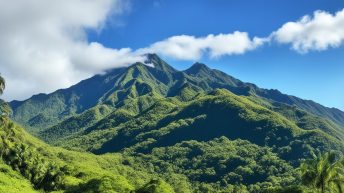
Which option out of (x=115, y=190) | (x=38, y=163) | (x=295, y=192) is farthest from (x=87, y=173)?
(x=295, y=192)

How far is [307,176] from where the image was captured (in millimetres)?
97125

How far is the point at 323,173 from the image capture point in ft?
310

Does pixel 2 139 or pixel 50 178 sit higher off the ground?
pixel 2 139

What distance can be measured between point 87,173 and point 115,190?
284ft

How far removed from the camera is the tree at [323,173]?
94125mm

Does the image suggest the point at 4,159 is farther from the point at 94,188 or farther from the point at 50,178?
the point at 94,188

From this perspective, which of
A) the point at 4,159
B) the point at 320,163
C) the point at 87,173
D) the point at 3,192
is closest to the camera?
the point at 3,192

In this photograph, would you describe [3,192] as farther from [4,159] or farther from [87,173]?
[87,173]

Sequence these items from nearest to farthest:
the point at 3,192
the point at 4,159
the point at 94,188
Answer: the point at 3,192
the point at 94,188
the point at 4,159

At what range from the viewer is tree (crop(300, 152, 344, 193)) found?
3706 inches

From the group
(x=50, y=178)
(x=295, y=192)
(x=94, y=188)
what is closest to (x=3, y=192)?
(x=94, y=188)

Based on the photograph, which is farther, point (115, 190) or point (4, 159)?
point (4, 159)

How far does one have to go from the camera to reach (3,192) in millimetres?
88625

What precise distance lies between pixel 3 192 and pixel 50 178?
55090 millimetres
